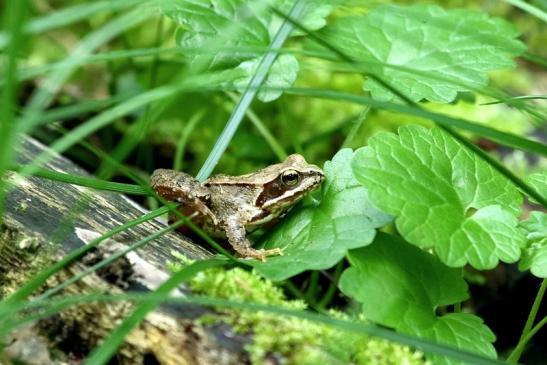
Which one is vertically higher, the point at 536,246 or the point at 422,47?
the point at 422,47

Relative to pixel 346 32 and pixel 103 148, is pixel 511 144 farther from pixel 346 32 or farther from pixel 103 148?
pixel 103 148

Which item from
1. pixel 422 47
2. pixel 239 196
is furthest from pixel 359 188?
pixel 422 47

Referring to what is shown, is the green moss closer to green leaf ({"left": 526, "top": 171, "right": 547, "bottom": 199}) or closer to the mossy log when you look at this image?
the mossy log

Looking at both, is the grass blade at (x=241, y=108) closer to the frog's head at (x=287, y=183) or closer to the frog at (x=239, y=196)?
the frog at (x=239, y=196)

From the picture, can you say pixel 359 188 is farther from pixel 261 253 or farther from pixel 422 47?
pixel 422 47

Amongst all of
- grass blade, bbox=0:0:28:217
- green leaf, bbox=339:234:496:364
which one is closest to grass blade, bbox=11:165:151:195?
grass blade, bbox=0:0:28:217

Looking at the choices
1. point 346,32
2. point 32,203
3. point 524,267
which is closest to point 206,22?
point 346,32
